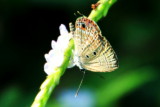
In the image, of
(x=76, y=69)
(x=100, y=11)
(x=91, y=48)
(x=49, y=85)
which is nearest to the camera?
(x=49, y=85)

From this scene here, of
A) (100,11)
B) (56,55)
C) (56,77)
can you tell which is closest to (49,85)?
(56,77)

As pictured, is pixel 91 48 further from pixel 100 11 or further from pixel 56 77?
pixel 56 77

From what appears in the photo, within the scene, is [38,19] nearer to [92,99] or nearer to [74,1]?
[74,1]

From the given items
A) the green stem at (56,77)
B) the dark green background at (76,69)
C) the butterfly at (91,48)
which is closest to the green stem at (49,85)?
the green stem at (56,77)

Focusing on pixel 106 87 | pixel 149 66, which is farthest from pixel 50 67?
pixel 149 66

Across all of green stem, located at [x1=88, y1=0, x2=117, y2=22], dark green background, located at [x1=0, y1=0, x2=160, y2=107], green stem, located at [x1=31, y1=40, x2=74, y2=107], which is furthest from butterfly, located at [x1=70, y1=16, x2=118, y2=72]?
dark green background, located at [x1=0, y1=0, x2=160, y2=107]

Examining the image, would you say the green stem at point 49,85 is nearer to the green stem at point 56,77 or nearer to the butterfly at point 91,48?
the green stem at point 56,77
